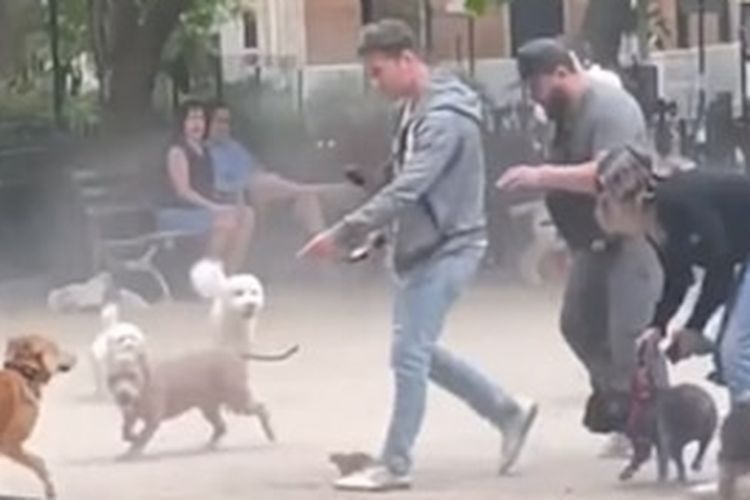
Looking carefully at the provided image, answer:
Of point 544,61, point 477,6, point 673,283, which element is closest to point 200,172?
point 477,6

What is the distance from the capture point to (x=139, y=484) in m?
9.73

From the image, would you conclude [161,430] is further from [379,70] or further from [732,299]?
[732,299]

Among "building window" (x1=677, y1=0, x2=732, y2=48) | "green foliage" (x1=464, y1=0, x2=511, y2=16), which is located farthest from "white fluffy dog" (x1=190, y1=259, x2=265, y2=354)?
"building window" (x1=677, y1=0, x2=732, y2=48)

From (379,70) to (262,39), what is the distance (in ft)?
77.4

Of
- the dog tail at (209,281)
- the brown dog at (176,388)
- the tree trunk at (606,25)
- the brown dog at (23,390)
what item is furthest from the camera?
the tree trunk at (606,25)

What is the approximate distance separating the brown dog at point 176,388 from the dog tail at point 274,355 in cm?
21

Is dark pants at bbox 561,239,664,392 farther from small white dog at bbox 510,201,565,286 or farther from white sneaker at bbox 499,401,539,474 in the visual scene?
small white dog at bbox 510,201,565,286

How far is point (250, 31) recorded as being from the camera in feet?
106

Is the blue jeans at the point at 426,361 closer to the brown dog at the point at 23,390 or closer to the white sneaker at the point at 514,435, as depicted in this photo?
the white sneaker at the point at 514,435

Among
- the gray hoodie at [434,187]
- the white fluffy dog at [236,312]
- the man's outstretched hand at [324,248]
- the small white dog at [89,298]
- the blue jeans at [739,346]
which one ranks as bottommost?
the small white dog at [89,298]

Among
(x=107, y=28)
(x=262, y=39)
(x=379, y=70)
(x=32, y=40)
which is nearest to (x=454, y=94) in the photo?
(x=379, y=70)

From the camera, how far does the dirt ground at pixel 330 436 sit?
9.46 metres

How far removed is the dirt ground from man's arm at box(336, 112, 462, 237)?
1.09 meters

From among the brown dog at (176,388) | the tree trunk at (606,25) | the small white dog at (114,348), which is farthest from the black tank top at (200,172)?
the brown dog at (176,388)
